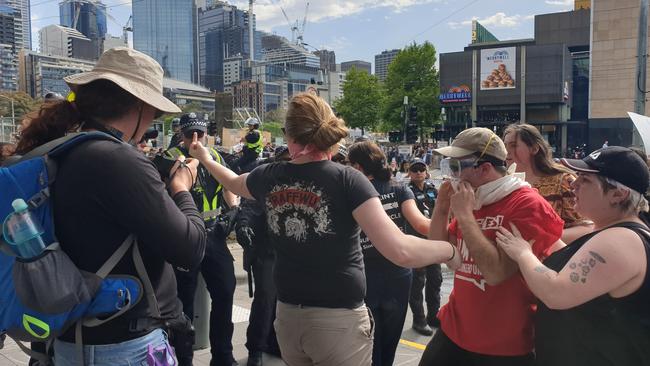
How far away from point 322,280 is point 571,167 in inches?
48.0

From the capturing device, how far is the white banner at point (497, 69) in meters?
53.3

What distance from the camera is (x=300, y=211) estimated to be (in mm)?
2582

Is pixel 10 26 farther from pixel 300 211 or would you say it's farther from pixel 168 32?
pixel 300 211

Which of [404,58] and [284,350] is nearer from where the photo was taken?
[284,350]

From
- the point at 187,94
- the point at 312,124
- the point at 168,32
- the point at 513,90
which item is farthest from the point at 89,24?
the point at 312,124

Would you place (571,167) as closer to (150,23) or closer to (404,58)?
(404,58)

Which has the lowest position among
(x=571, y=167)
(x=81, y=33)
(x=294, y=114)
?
(x=571, y=167)

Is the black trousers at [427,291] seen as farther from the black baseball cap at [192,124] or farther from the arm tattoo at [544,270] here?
the arm tattoo at [544,270]

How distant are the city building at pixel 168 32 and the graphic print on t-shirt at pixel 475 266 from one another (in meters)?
145

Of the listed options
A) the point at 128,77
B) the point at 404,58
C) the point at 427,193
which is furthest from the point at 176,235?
the point at 404,58

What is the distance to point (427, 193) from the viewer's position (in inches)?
243

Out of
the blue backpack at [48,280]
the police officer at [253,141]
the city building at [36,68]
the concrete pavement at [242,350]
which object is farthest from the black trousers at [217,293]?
the city building at [36,68]

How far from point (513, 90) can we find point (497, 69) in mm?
2733

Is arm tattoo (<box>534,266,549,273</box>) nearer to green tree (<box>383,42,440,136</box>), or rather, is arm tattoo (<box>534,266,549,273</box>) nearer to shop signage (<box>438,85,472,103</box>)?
green tree (<box>383,42,440,136</box>)
